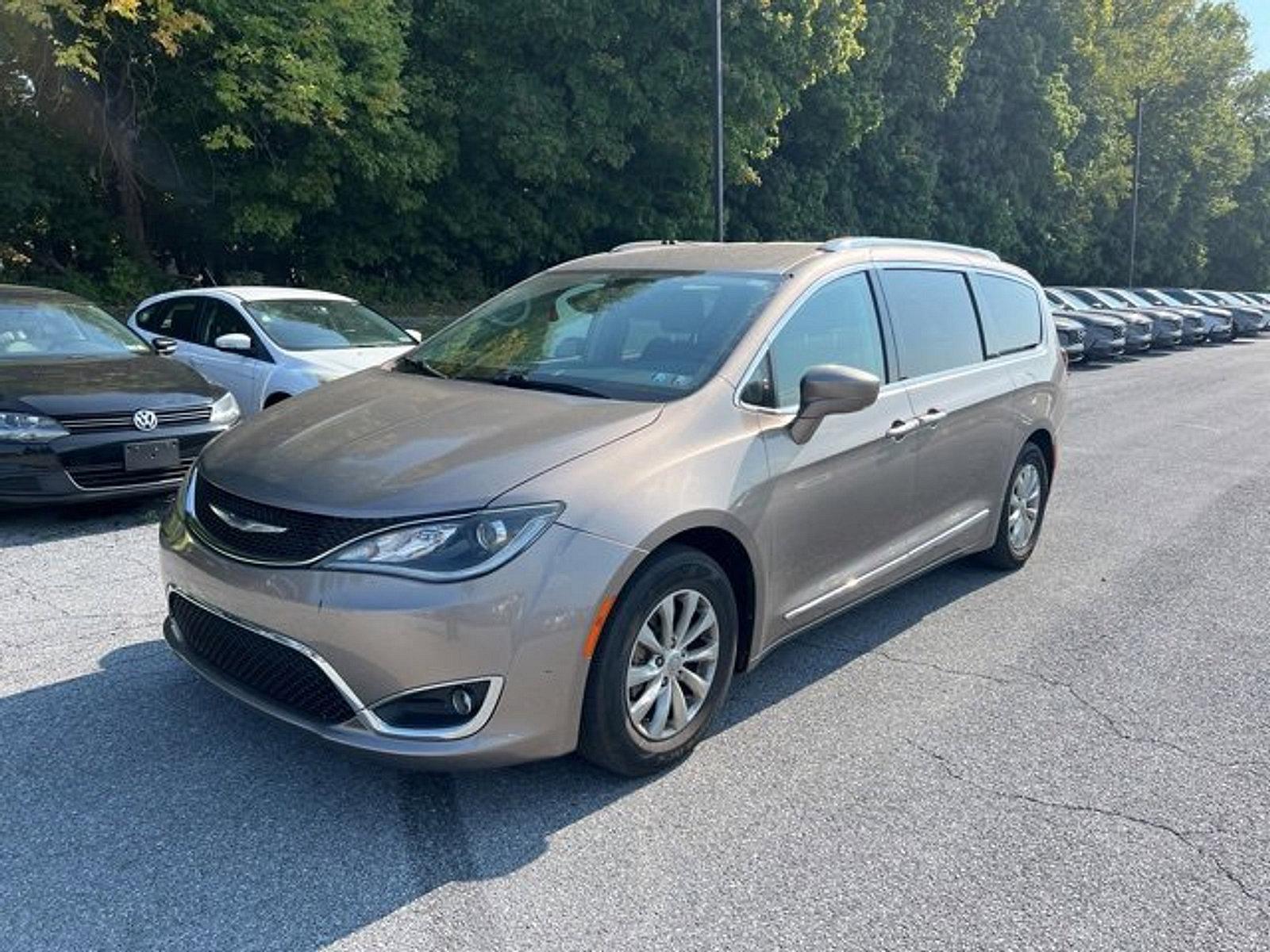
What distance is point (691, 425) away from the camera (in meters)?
3.34

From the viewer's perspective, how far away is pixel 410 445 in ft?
10.4

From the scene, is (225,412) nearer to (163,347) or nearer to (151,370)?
(151,370)

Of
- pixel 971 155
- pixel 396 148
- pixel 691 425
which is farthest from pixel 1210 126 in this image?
pixel 691 425

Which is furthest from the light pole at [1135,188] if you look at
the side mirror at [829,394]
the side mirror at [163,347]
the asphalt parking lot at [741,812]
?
the side mirror at [829,394]

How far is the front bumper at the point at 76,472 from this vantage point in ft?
19.2

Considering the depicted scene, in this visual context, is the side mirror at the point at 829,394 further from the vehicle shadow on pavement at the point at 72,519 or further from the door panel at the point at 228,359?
the door panel at the point at 228,359

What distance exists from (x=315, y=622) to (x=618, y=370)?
1502 millimetres

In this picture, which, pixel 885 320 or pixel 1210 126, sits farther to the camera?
pixel 1210 126

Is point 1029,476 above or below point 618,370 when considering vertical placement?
below

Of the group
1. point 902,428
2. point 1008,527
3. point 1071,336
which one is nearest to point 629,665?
point 902,428

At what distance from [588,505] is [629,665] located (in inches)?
20.8

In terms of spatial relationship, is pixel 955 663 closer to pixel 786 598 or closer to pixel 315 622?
pixel 786 598

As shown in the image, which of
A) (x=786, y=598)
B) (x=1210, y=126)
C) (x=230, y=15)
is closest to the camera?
(x=786, y=598)

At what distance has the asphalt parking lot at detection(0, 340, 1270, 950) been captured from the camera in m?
2.56
